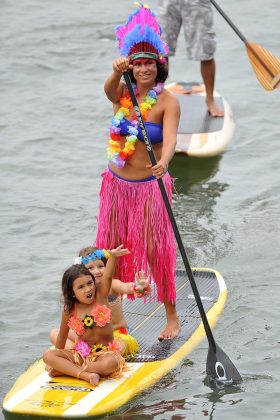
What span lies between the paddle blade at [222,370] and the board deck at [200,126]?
381 cm

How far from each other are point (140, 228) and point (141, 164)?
391mm

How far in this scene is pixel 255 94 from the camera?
12.0m

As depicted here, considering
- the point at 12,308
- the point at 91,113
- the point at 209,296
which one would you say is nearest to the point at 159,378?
the point at 209,296

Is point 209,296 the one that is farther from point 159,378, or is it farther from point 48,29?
point 48,29

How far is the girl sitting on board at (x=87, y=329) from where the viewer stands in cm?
578

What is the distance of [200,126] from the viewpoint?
10.1 meters

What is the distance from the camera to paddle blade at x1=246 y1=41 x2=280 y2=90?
8.09m

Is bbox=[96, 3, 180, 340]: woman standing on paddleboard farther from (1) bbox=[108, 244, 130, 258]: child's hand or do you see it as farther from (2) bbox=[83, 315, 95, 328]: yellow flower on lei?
(2) bbox=[83, 315, 95, 328]: yellow flower on lei

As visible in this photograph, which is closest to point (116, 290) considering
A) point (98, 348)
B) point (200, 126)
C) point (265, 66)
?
point (98, 348)

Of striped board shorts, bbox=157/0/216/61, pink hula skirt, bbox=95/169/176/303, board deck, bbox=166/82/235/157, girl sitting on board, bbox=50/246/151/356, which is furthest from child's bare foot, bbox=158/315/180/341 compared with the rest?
striped board shorts, bbox=157/0/216/61

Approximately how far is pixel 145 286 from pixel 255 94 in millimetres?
6499

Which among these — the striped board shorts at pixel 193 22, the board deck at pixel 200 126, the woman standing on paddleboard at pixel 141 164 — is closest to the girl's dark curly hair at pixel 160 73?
the woman standing on paddleboard at pixel 141 164

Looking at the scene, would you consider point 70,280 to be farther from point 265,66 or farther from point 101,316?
point 265,66

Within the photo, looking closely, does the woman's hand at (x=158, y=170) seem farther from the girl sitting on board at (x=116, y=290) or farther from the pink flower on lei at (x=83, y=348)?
the pink flower on lei at (x=83, y=348)
